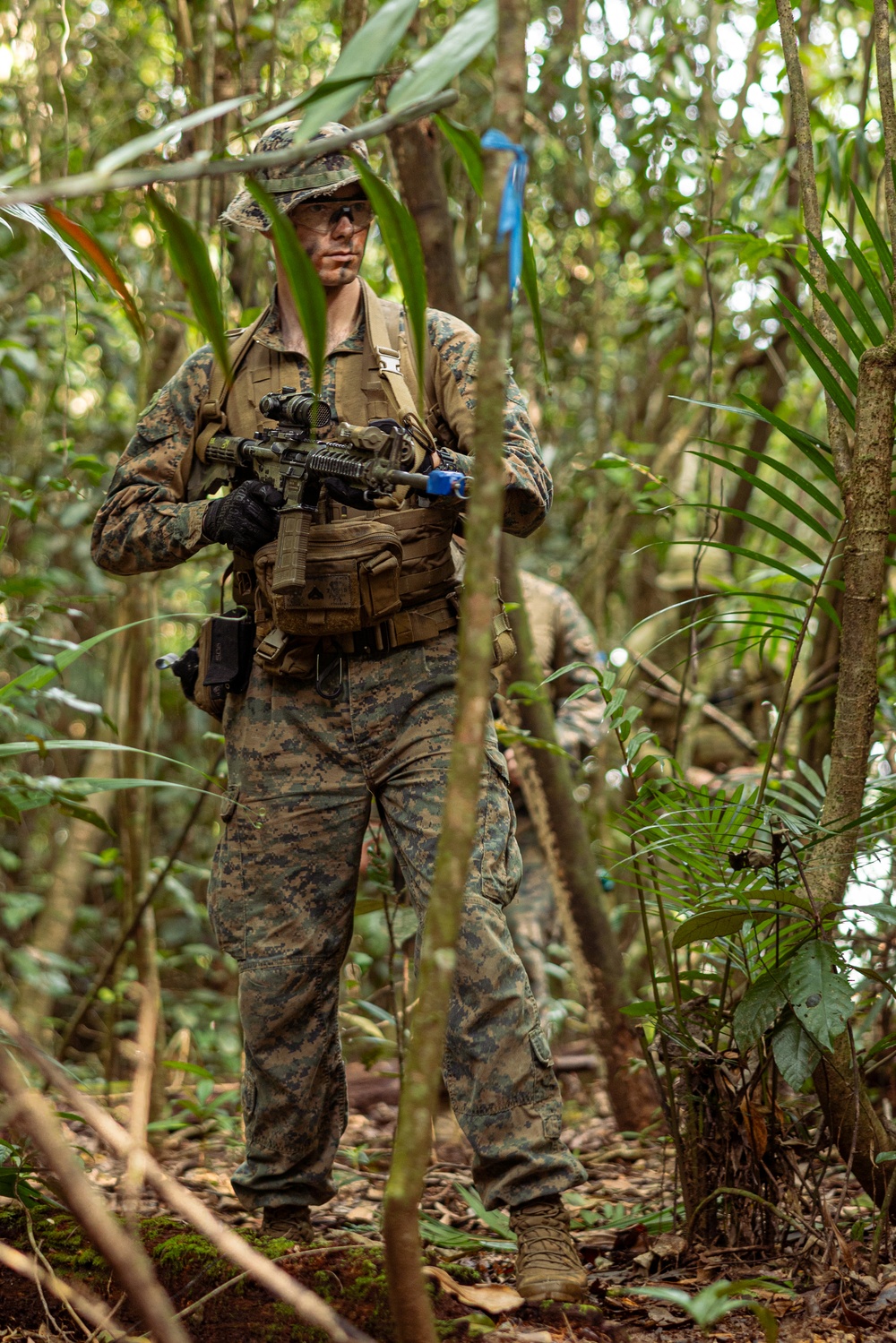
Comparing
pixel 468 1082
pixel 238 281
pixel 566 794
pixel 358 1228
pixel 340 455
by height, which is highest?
pixel 238 281

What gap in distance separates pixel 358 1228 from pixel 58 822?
17.0ft

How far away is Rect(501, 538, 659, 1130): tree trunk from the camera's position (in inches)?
157

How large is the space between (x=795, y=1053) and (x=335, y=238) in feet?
6.22

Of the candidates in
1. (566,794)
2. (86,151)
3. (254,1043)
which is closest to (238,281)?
(86,151)

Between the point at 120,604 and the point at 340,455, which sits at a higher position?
the point at 120,604

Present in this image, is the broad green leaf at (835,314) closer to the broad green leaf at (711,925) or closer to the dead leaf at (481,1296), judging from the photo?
the broad green leaf at (711,925)

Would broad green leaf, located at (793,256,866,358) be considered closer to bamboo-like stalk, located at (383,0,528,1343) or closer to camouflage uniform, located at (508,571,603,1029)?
bamboo-like stalk, located at (383,0,528,1343)

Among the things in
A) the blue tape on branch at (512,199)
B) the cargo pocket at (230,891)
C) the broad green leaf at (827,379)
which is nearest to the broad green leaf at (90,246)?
the blue tape on branch at (512,199)

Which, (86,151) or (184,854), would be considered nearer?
(86,151)

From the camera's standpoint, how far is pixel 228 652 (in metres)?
2.77

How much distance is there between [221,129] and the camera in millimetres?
4059

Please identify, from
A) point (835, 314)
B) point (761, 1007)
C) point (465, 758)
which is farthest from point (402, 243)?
point (761, 1007)

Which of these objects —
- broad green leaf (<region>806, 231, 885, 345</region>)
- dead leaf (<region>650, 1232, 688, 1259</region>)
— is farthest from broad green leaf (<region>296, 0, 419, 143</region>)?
dead leaf (<region>650, 1232, 688, 1259</region>)

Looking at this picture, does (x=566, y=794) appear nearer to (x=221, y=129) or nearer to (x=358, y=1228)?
(x=358, y=1228)
